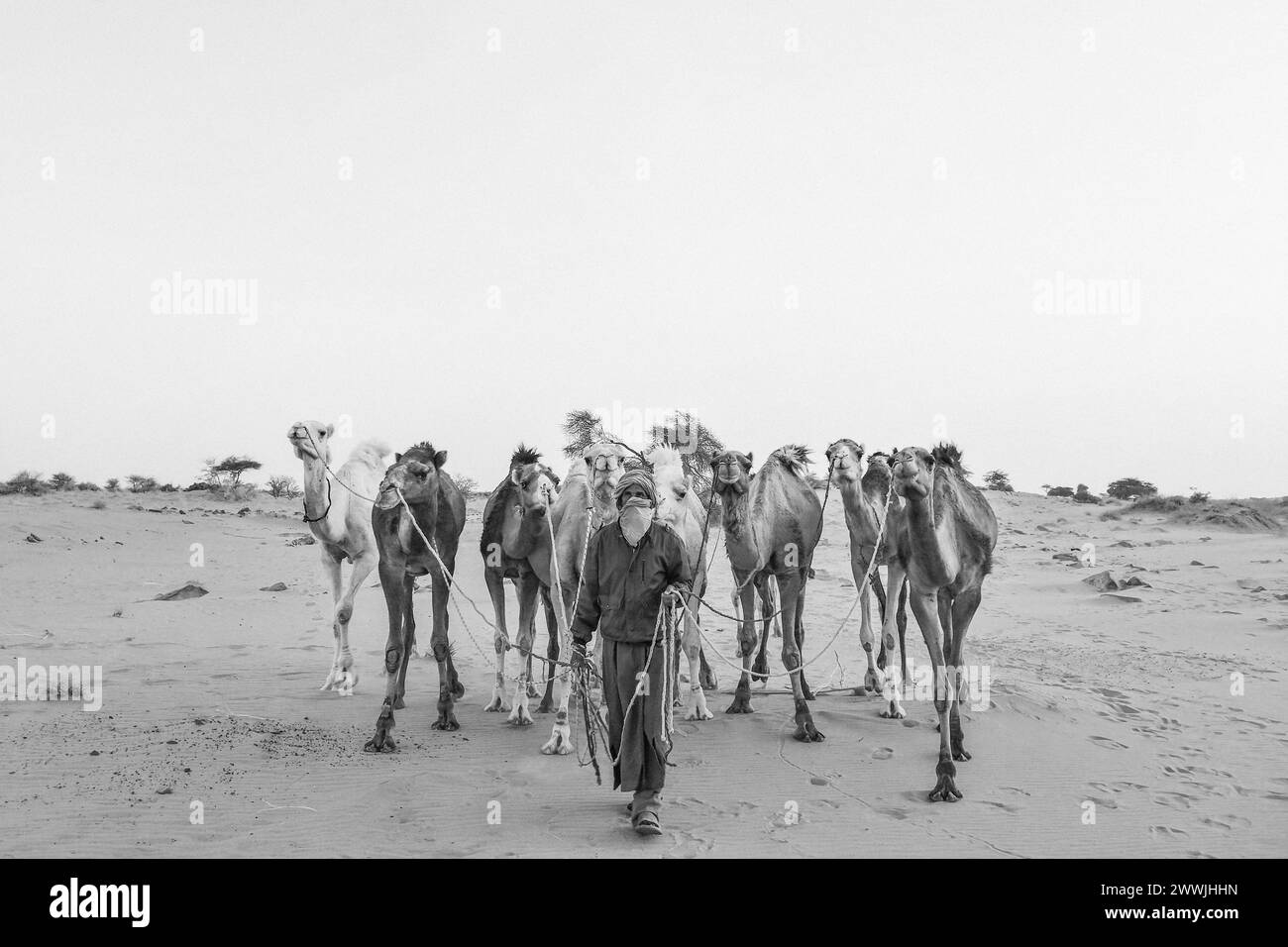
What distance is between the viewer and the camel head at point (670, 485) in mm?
7282

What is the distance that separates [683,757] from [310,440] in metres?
5.17

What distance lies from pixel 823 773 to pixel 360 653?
8.09 meters

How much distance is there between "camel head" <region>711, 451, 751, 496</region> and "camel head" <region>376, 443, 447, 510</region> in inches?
111

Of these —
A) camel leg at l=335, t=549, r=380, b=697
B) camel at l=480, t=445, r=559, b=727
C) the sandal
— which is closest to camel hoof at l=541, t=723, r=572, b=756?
camel at l=480, t=445, r=559, b=727

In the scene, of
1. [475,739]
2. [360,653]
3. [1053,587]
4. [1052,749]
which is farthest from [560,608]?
[1053,587]

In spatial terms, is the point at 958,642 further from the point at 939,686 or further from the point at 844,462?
the point at 844,462

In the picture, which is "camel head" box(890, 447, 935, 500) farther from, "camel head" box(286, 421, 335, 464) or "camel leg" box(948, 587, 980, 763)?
"camel head" box(286, 421, 335, 464)

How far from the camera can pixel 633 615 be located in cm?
568

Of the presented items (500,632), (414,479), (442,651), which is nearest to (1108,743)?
(500,632)

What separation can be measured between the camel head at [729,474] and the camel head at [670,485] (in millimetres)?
387

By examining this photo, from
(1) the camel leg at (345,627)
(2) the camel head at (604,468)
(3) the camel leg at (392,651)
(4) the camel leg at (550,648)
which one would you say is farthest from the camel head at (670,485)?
(1) the camel leg at (345,627)

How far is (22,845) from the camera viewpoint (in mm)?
4953

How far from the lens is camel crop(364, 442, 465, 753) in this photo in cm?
750
